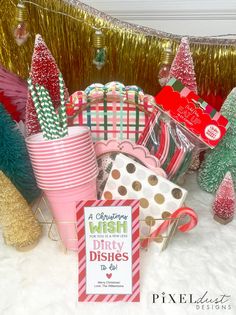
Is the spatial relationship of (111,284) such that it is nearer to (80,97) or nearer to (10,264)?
(10,264)

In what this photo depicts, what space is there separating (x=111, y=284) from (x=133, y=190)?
201mm

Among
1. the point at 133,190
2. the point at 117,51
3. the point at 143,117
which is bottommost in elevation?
the point at 133,190

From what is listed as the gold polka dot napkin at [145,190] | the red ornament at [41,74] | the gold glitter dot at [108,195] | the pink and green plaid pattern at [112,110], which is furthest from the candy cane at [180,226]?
the red ornament at [41,74]

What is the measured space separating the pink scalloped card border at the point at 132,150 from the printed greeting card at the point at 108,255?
16cm

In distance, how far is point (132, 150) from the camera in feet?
2.77

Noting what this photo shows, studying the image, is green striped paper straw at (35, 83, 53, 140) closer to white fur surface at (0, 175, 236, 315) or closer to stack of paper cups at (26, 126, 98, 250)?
stack of paper cups at (26, 126, 98, 250)

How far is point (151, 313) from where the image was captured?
69cm

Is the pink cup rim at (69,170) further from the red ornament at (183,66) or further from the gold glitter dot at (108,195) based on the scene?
the red ornament at (183,66)

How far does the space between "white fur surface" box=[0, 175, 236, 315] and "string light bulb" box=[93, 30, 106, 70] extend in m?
0.46

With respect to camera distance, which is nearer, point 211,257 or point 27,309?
point 27,309

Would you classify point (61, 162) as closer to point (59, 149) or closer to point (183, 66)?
point (59, 149)

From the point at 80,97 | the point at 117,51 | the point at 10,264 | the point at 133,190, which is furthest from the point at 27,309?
the point at 117,51

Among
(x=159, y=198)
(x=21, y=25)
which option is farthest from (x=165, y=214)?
(x=21, y=25)

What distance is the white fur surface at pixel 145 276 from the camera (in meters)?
0.70
